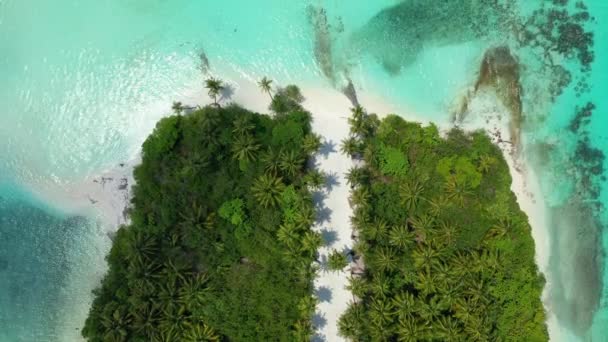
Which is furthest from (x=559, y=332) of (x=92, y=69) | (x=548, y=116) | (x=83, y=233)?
(x=92, y=69)

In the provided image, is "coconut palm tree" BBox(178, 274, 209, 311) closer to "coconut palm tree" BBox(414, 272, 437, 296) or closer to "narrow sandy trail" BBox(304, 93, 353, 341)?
"narrow sandy trail" BBox(304, 93, 353, 341)

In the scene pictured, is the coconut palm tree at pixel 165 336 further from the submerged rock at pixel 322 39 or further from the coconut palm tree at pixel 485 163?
the coconut palm tree at pixel 485 163

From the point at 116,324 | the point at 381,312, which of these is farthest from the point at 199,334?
the point at 381,312

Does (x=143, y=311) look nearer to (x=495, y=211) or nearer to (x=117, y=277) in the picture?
(x=117, y=277)

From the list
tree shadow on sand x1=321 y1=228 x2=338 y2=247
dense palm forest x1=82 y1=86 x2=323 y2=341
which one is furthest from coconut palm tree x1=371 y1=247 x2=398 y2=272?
dense palm forest x1=82 y1=86 x2=323 y2=341

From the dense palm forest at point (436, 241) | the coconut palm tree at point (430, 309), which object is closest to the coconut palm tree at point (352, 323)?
the dense palm forest at point (436, 241)

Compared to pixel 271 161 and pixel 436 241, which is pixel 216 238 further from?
pixel 436 241
